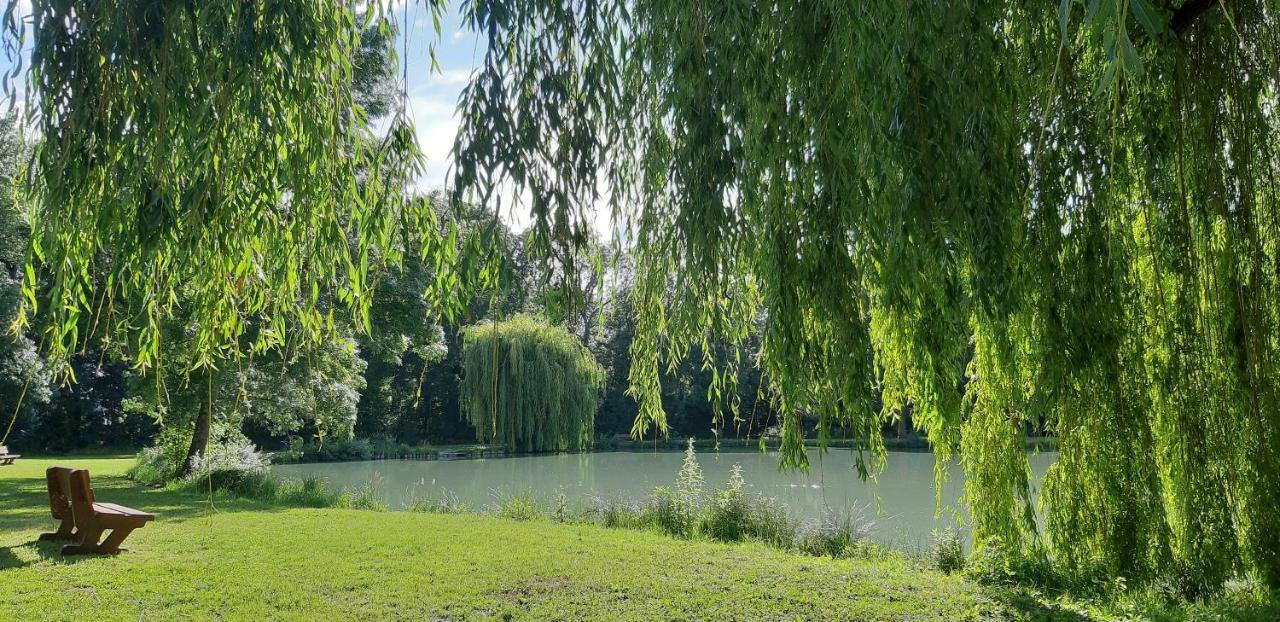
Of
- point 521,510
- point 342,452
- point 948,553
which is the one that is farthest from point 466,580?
point 342,452

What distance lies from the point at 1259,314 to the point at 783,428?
234 centimetres

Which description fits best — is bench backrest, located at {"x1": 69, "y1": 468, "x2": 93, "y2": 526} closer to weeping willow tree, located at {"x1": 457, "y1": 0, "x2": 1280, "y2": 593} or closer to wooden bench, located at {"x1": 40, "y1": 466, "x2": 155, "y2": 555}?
wooden bench, located at {"x1": 40, "y1": 466, "x2": 155, "y2": 555}

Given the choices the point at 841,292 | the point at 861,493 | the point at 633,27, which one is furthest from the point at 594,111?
the point at 861,493

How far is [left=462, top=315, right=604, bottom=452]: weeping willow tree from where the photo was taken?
62.6ft

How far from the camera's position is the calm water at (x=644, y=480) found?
38.8 ft

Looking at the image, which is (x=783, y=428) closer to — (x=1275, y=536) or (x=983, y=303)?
(x=983, y=303)

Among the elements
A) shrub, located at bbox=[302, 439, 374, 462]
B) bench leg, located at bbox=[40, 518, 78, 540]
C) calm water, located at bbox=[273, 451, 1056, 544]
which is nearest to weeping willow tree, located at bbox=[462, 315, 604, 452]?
calm water, located at bbox=[273, 451, 1056, 544]

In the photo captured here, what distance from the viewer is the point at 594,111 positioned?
257 cm

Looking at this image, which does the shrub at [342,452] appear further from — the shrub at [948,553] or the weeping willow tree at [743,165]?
the weeping willow tree at [743,165]

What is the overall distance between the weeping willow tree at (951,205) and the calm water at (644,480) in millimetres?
5423

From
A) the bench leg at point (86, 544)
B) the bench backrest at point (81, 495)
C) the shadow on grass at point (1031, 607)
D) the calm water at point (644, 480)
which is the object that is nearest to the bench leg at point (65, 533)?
the bench leg at point (86, 544)

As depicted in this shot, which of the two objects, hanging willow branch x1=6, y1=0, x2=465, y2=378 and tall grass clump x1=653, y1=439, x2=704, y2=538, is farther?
tall grass clump x1=653, y1=439, x2=704, y2=538

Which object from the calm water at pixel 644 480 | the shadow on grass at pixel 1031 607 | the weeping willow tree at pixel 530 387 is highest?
the weeping willow tree at pixel 530 387

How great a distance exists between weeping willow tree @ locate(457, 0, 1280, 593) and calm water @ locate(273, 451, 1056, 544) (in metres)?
5.42
